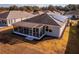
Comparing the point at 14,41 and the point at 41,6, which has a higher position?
the point at 41,6

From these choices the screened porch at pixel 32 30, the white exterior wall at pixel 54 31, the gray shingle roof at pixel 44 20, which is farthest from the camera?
the gray shingle roof at pixel 44 20

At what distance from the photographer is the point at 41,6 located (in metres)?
5.14

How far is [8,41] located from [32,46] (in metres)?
1.26

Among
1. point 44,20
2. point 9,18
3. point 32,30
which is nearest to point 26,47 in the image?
point 32,30

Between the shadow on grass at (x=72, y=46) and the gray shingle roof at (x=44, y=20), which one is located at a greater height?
the gray shingle roof at (x=44, y=20)

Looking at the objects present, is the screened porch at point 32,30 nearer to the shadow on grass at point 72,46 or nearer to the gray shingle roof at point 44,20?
the gray shingle roof at point 44,20

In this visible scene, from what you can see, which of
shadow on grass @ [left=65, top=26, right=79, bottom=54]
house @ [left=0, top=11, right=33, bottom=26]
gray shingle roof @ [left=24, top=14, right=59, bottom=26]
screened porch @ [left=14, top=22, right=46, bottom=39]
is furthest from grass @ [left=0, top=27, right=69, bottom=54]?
gray shingle roof @ [left=24, top=14, right=59, bottom=26]

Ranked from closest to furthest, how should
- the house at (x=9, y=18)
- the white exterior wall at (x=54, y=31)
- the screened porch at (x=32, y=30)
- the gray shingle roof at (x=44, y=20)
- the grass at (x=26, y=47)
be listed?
the grass at (x=26, y=47) < the house at (x=9, y=18) < the screened porch at (x=32, y=30) < the white exterior wall at (x=54, y=31) < the gray shingle roof at (x=44, y=20)

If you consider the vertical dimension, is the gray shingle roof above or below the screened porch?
above

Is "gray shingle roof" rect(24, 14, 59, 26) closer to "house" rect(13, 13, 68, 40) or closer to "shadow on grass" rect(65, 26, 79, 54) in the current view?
"house" rect(13, 13, 68, 40)

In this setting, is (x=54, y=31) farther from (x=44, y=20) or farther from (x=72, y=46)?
(x=72, y=46)

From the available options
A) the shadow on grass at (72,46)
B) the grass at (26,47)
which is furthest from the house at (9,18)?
the shadow on grass at (72,46)
